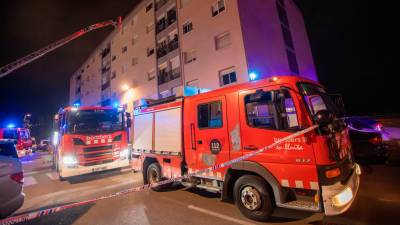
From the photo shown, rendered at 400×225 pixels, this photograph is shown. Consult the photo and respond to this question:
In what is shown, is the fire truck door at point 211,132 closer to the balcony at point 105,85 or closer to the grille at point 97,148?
the grille at point 97,148

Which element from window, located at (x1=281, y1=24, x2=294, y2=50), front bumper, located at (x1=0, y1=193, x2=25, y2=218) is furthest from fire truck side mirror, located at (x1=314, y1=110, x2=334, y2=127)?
window, located at (x1=281, y1=24, x2=294, y2=50)

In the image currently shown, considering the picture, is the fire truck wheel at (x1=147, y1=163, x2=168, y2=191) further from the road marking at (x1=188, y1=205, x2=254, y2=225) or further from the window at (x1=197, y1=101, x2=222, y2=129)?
the window at (x1=197, y1=101, x2=222, y2=129)

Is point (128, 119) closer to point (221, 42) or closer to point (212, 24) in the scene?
point (221, 42)

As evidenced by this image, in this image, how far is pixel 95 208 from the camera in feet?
17.4

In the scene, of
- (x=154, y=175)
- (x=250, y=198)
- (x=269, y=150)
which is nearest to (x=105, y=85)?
(x=154, y=175)

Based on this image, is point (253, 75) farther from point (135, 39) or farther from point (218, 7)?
point (135, 39)

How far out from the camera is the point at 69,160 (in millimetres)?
7793

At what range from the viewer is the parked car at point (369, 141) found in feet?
23.8

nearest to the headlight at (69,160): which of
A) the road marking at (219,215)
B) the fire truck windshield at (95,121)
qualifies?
the fire truck windshield at (95,121)

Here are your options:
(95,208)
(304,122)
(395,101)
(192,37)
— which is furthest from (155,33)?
(395,101)

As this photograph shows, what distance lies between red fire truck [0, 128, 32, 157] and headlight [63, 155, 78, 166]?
15.5 m

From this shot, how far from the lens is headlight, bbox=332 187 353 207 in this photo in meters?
3.19

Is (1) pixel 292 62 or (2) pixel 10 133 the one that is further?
(1) pixel 292 62

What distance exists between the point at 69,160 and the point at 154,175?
3634 mm
